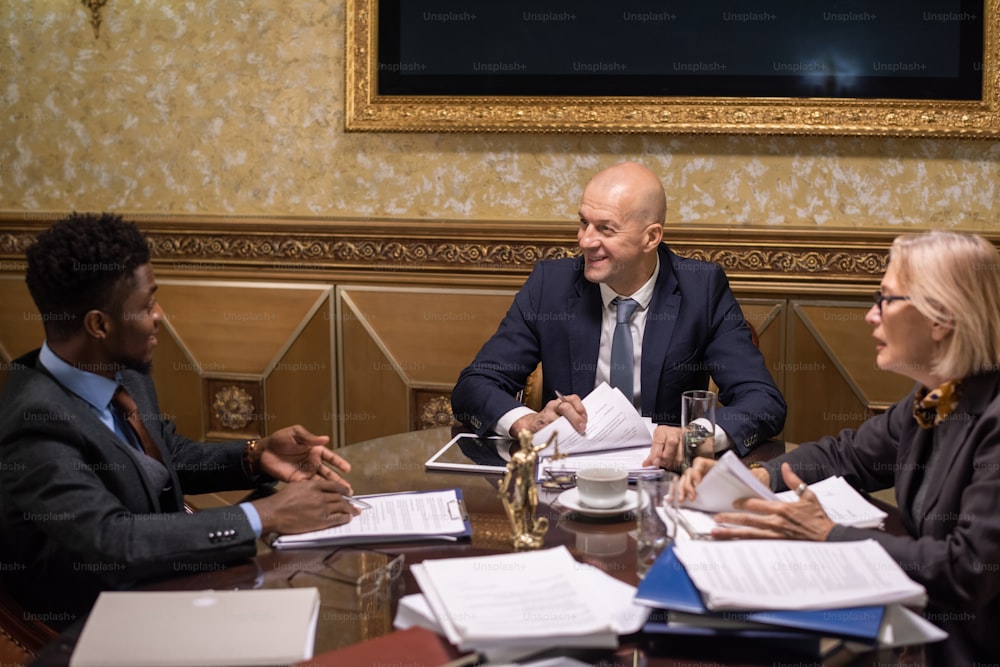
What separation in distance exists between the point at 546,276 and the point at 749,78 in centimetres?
141

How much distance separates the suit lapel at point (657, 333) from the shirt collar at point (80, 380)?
61.9 inches

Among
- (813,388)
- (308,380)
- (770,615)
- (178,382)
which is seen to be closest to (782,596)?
(770,615)

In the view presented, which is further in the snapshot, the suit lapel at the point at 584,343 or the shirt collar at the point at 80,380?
the suit lapel at the point at 584,343

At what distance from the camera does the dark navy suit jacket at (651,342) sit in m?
2.99

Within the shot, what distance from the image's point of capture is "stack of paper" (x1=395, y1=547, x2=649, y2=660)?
56.5 inches

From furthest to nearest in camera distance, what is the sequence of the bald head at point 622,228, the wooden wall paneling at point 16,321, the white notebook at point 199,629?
the wooden wall paneling at point 16,321
the bald head at point 622,228
the white notebook at point 199,629

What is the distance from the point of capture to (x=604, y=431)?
247 centimetres

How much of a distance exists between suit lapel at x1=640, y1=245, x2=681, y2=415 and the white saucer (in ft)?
2.99

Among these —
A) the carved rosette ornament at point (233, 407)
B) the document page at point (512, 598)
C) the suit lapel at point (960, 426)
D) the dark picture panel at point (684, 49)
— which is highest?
the dark picture panel at point (684, 49)

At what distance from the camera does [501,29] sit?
4.21 m

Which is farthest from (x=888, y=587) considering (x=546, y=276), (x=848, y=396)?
(x=848, y=396)

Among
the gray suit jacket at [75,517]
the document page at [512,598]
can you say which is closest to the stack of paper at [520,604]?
the document page at [512,598]

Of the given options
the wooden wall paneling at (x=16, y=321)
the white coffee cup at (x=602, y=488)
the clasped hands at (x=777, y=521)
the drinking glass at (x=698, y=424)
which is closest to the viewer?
the clasped hands at (x=777, y=521)

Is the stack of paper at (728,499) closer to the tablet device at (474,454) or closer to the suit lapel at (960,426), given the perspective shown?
the suit lapel at (960,426)
